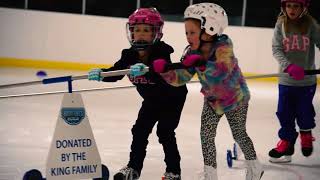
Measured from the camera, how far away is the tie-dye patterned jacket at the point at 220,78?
272 cm

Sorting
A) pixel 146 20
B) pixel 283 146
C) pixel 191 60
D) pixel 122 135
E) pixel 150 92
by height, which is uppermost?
pixel 146 20

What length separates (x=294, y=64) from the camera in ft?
12.3

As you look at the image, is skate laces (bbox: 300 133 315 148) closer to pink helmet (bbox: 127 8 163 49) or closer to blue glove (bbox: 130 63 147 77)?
pink helmet (bbox: 127 8 163 49)

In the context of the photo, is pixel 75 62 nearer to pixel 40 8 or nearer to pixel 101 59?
pixel 101 59

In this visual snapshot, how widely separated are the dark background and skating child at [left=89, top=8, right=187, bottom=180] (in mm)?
7397

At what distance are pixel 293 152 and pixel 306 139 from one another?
116mm

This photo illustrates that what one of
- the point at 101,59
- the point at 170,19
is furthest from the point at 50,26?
the point at 170,19

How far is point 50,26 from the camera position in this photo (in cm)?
954

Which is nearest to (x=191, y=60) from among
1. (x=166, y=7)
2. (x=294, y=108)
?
(x=294, y=108)

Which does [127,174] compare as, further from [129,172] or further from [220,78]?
[220,78]

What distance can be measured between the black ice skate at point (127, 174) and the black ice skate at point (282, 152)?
1.10m

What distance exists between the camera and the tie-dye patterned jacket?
107 inches

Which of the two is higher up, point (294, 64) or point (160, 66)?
point (160, 66)

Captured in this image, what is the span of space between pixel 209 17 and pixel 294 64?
1200 millimetres
